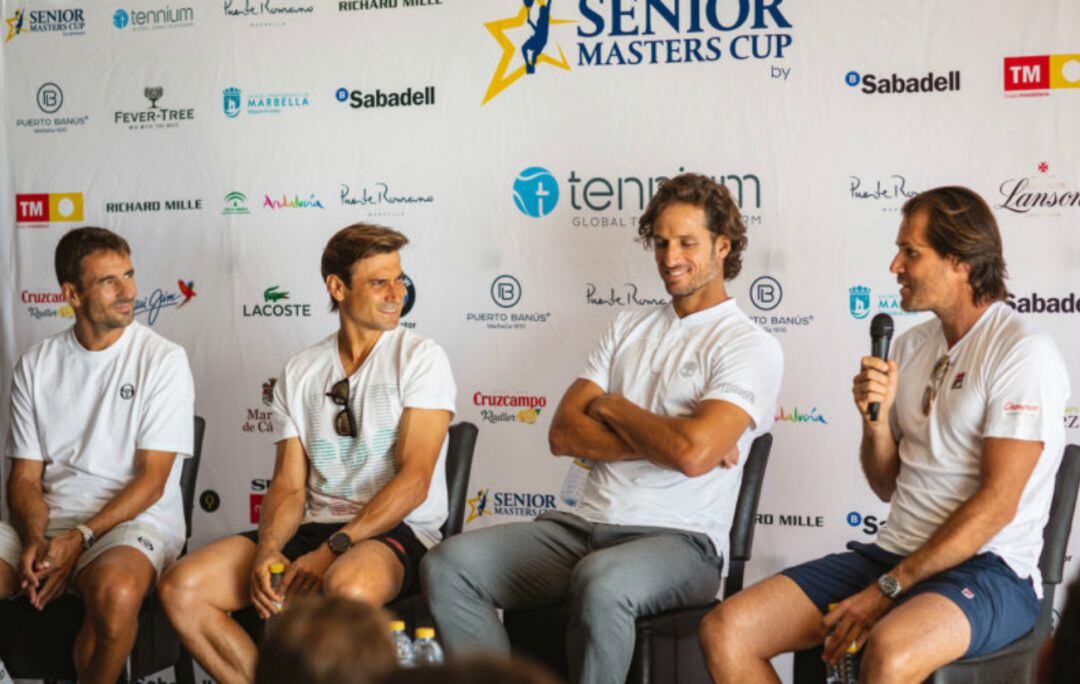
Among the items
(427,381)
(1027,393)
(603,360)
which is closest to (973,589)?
(1027,393)

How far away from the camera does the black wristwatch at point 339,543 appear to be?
3170 millimetres

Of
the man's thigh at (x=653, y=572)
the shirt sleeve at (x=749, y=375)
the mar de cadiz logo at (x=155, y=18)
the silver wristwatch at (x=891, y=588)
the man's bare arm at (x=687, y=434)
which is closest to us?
the silver wristwatch at (x=891, y=588)

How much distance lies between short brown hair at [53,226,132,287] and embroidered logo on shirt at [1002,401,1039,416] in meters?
2.61

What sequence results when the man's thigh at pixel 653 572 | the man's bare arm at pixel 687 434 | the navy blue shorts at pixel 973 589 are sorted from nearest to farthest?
the navy blue shorts at pixel 973 589 < the man's thigh at pixel 653 572 < the man's bare arm at pixel 687 434

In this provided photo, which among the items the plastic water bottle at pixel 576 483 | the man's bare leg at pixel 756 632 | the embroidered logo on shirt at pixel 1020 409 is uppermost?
the embroidered logo on shirt at pixel 1020 409

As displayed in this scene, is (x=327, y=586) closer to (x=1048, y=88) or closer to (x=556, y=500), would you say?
(x=556, y=500)

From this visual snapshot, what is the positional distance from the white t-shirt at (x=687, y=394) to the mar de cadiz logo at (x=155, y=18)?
229 cm

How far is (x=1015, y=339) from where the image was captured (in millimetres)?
2695

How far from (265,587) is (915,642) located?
161 cm

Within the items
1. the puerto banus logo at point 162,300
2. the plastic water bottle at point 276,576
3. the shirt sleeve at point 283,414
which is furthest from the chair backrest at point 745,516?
the puerto banus logo at point 162,300

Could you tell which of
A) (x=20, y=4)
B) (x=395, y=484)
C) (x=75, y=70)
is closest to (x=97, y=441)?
(x=395, y=484)

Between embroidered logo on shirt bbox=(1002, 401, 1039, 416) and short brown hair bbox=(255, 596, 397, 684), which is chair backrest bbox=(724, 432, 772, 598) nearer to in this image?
embroidered logo on shirt bbox=(1002, 401, 1039, 416)

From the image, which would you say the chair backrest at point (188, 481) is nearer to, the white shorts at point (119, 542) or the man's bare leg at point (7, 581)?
the white shorts at point (119, 542)

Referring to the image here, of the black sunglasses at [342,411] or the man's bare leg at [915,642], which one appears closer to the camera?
the man's bare leg at [915,642]
